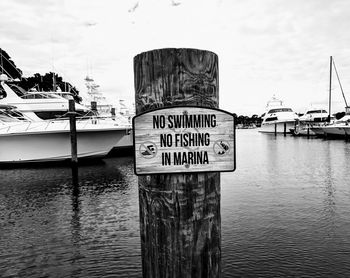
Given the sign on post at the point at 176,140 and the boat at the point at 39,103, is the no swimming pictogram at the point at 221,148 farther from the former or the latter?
the boat at the point at 39,103

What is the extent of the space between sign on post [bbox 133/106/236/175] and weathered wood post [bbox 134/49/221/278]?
0.06 m

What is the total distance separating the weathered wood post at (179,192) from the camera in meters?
Result: 1.83

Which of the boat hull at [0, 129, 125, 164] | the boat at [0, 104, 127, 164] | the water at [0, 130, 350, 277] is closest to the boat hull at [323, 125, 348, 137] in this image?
the water at [0, 130, 350, 277]

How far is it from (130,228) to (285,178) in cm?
1020

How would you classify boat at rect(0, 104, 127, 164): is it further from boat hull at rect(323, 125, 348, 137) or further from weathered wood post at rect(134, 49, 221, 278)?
boat hull at rect(323, 125, 348, 137)

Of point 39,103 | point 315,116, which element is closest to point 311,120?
point 315,116

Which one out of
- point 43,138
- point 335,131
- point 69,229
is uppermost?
point 43,138

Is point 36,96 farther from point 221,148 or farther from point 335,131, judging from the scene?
point 335,131

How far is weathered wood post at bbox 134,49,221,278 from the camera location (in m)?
1.83

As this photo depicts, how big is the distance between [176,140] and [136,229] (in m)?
7.07

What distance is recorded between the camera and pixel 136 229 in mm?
8367

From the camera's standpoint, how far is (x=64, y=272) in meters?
6.10

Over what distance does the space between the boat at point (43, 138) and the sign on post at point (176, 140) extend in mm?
21097

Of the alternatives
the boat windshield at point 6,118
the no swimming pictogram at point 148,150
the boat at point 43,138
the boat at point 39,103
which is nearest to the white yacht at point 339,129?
the boat at point 43,138
